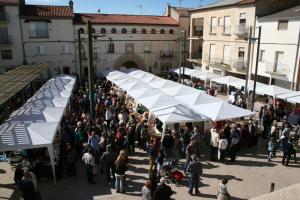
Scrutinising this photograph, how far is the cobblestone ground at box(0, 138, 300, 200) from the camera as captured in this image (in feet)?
32.9

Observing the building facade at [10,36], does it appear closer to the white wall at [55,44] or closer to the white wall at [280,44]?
the white wall at [55,44]

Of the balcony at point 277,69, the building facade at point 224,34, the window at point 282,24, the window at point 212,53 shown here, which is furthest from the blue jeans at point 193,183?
the window at point 212,53

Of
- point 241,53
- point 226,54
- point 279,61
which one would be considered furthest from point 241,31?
point 279,61

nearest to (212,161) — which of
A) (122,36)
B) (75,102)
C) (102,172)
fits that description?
(102,172)

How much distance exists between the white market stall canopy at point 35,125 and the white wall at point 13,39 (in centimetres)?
1838

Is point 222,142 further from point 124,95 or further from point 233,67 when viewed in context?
point 233,67

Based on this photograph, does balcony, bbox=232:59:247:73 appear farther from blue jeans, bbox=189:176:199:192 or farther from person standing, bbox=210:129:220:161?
blue jeans, bbox=189:176:199:192

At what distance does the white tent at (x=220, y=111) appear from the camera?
13.9 metres

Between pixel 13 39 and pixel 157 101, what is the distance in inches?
930

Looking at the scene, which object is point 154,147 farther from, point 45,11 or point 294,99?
point 45,11

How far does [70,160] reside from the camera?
10.9 meters

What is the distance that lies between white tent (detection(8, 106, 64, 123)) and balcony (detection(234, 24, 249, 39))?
19.1 metres

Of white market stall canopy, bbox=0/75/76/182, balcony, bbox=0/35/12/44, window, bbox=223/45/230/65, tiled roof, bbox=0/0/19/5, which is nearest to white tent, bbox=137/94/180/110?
white market stall canopy, bbox=0/75/76/182

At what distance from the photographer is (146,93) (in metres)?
18.1
